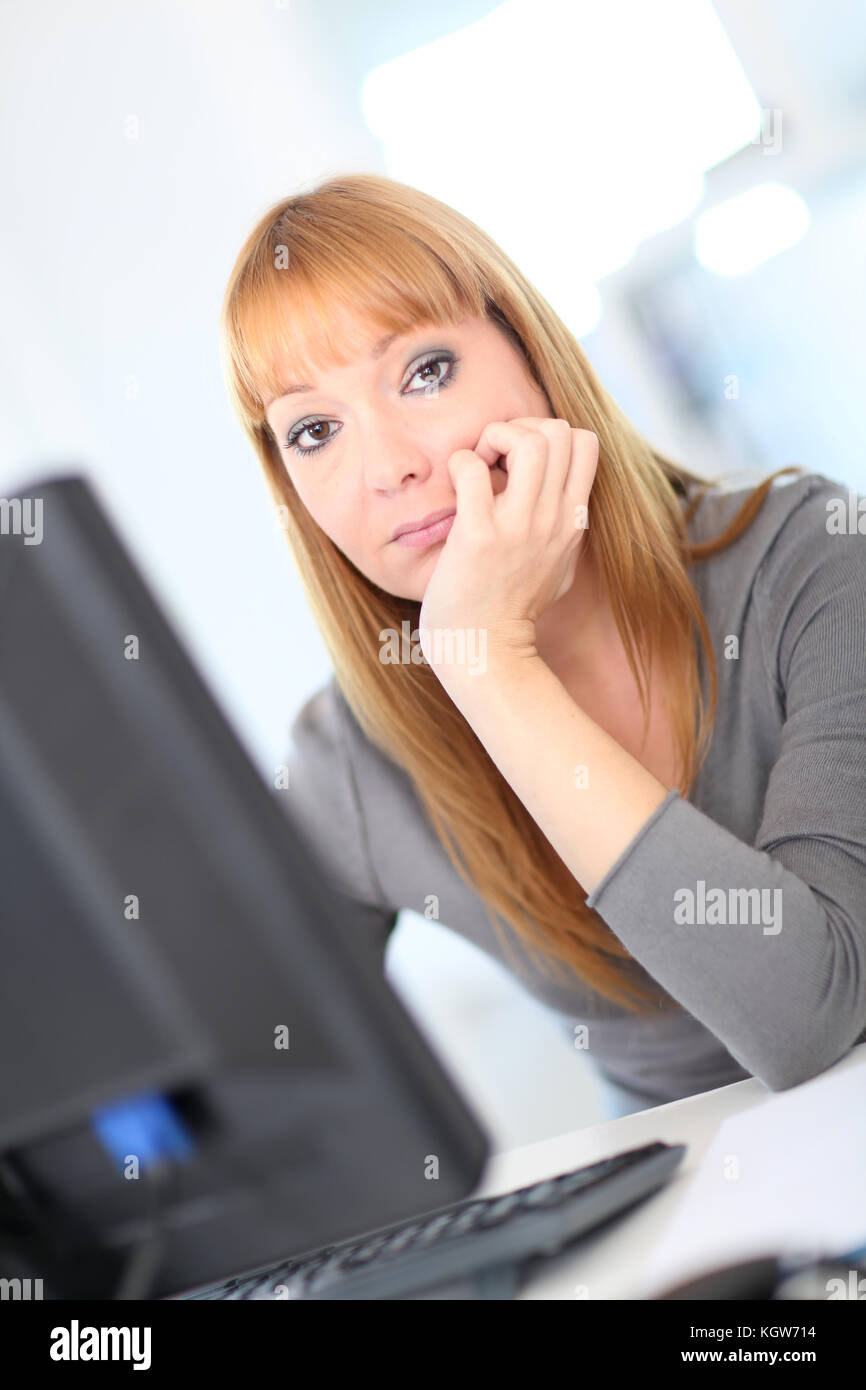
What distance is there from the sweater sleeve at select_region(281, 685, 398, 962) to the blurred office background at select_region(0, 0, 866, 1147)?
942 mm

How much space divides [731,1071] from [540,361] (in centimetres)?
70

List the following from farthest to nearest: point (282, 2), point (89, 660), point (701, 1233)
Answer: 1. point (282, 2)
2. point (701, 1233)
3. point (89, 660)

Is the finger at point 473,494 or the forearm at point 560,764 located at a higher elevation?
the finger at point 473,494

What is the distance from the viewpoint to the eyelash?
0.86 m

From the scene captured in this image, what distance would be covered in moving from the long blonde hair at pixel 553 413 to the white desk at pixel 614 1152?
9.0 inches

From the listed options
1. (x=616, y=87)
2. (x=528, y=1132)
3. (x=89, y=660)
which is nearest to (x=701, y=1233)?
(x=89, y=660)

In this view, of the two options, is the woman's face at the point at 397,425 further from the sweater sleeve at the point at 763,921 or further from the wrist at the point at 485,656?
the sweater sleeve at the point at 763,921

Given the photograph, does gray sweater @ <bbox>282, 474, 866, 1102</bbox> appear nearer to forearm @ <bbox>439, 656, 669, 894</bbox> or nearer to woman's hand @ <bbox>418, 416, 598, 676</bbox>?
forearm @ <bbox>439, 656, 669, 894</bbox>

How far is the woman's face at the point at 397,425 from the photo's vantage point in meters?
0.84

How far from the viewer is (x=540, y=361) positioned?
0.94m

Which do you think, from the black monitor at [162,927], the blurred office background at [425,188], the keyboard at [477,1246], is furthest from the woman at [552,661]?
the blurred office background at [425,188]

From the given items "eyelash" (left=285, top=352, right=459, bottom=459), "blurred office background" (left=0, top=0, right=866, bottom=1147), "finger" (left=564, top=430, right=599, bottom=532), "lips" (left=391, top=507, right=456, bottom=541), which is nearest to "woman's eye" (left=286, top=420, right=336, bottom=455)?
"eyelash" (left=285, top=352, right=459, bottom=459)
